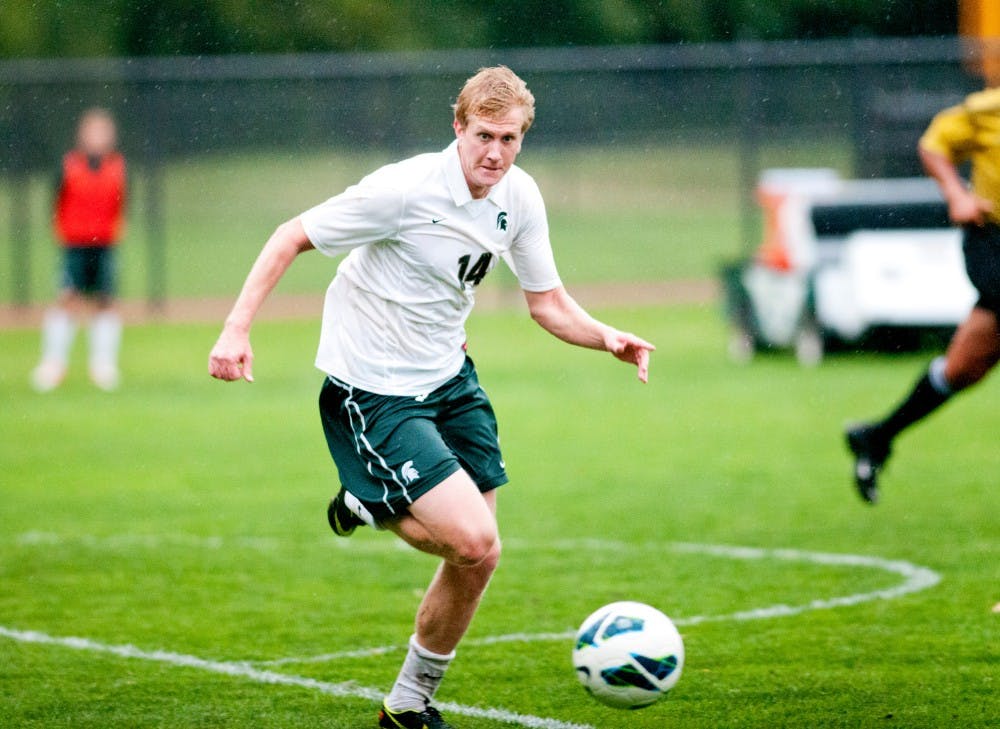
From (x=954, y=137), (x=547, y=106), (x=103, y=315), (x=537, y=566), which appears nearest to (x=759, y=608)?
(x=537, y=566)

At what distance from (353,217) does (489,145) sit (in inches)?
18.9

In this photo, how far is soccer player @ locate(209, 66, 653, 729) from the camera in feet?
16.1

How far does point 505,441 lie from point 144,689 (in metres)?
6.52

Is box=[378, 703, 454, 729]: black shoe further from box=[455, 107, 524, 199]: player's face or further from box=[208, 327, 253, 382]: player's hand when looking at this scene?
box=[455, 107, 524, 199]: player's face

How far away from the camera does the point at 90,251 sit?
1541cm

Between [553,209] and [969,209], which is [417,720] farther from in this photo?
[553,209]

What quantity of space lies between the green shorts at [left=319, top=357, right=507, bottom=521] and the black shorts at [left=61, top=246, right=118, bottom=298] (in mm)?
10642

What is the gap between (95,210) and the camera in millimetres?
15688

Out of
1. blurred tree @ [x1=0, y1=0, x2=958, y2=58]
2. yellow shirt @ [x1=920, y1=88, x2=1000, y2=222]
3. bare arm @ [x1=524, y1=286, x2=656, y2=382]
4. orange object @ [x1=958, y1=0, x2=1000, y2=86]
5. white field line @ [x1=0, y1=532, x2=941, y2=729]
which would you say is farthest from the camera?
blurred tree @ [x1=0, y1=0, x2=958, y2=58]

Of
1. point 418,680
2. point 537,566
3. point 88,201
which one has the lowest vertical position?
point 537,566

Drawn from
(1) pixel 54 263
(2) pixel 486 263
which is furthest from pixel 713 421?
(1) pixel 54 263

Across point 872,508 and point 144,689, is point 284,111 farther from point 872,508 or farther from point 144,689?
point 144,689

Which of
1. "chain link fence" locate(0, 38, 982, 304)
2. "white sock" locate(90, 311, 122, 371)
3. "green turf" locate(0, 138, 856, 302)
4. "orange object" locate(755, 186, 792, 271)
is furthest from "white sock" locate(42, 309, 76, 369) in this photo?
"orange object" locate(755, 186, 792, 271)

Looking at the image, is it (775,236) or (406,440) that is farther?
(775,236)
